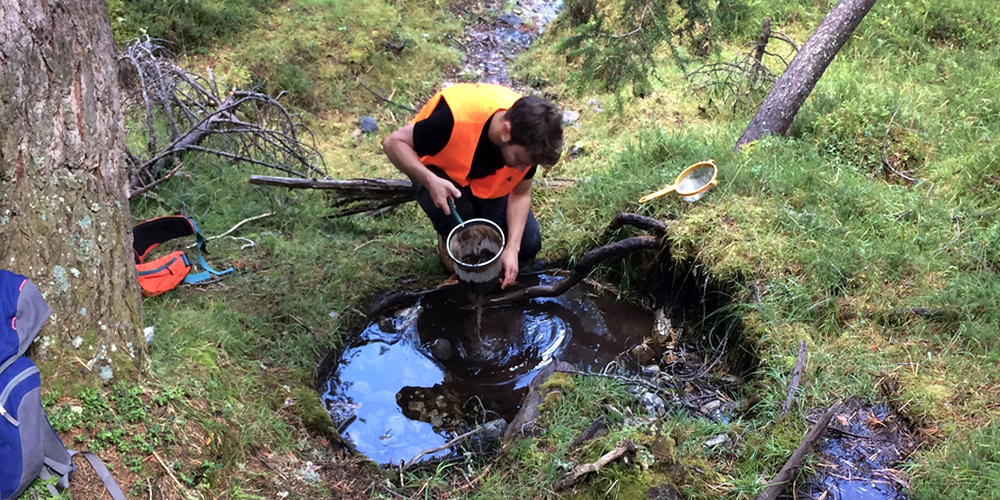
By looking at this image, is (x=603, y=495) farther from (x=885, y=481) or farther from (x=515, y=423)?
(x=885, y=481)

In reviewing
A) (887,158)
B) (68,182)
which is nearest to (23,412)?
(68,182)

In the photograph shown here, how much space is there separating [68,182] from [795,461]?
2.59 metres

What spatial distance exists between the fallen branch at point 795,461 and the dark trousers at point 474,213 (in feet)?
5.64

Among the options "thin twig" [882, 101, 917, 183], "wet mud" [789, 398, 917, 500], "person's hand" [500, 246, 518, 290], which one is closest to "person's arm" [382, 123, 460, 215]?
"person's hand" [500, 246, 518, 290]

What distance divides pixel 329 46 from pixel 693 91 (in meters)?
3.69

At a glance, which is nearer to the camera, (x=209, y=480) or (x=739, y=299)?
(x=209, y=480)

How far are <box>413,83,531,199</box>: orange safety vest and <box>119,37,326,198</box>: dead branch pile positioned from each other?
1528 mm

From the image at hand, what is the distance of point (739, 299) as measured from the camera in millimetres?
3104

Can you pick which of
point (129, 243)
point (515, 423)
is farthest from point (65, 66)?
point (515, 423)

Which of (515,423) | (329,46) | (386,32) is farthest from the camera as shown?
(386,32)

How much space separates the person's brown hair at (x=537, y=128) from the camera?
2.62 m

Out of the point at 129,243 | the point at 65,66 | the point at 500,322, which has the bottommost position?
the point at 500,322

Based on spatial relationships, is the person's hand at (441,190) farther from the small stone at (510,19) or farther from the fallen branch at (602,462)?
the small stone at (510,19)

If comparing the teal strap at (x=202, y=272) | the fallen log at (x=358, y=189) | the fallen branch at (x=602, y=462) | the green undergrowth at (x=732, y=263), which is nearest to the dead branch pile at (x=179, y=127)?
the green undergrowth at (x=732, y=263)
